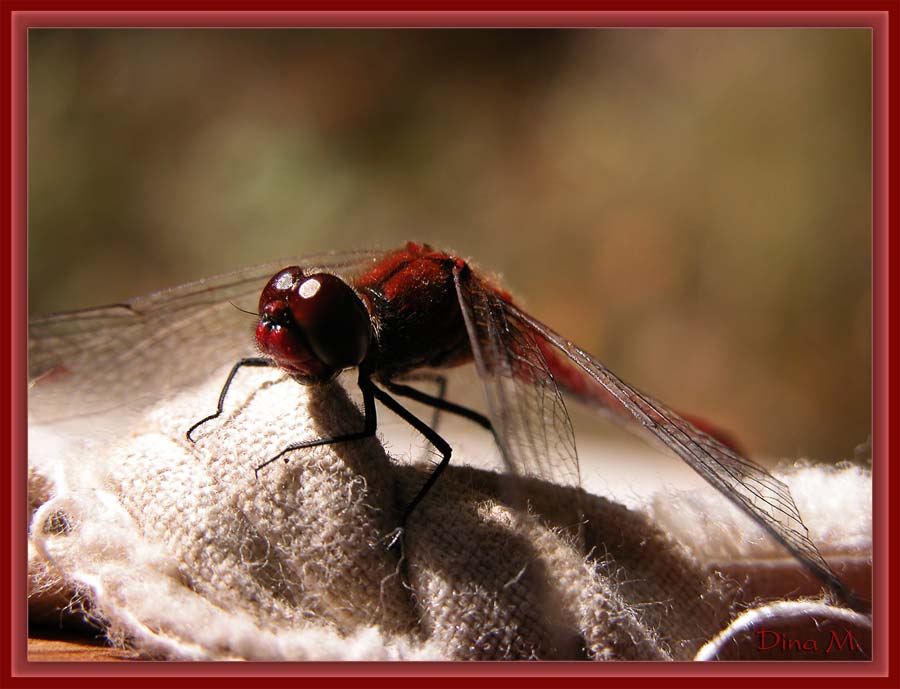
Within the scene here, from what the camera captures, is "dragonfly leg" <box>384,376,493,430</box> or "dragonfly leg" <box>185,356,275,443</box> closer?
"dragonfly leg" <box>185,356,275,443</box>

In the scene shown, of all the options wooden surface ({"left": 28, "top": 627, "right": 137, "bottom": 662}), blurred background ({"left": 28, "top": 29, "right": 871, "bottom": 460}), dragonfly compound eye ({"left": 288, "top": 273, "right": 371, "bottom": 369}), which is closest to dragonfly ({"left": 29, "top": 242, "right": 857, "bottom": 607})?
dragonfly compound eye ({"left": 288, "top": 273, "right": 371, "bottom": 369})

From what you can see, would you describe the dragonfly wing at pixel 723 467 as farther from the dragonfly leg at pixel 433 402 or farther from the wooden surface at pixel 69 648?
the wooden surface at pixel 69 648

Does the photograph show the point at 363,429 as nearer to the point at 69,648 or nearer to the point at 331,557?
the point at 331,557

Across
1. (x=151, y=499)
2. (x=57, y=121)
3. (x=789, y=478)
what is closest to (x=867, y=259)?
(x=789, y=478)

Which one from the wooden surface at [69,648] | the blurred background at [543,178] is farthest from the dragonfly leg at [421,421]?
the blurred background at [543,178]

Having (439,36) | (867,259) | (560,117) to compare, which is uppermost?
(439,36)

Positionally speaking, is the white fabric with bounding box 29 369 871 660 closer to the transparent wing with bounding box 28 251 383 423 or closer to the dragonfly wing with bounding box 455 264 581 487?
the dragonfly wing with bounding box 455 264 581 487

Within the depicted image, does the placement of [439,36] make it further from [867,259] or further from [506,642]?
[506,642]
